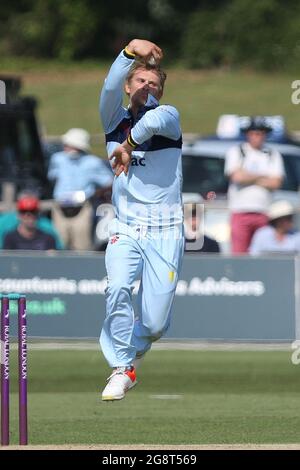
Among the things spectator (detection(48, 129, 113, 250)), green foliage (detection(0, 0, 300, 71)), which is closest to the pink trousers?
spectator (detection(48, 129, 113, 250))

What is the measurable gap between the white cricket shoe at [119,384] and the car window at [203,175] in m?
9.69

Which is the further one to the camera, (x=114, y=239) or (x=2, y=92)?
(x=2, y=92)

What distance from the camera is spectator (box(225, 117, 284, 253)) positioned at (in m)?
17.1

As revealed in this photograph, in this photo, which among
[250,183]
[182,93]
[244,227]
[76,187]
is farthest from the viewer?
[182,93]

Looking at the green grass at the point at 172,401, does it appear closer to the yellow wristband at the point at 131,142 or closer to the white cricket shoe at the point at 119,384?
the white cricket shoe at the point at 119,384

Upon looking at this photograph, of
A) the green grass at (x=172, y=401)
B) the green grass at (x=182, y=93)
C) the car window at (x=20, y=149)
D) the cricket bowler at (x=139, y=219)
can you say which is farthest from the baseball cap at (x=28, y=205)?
the green grass at (x=182, y=93)

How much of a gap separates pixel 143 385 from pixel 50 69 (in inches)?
1147

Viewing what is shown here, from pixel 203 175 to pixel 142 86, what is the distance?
1000cm

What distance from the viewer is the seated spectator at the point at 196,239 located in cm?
1648

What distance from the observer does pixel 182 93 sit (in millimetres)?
41000

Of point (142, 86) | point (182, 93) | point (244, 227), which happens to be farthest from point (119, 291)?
point (182, 93)

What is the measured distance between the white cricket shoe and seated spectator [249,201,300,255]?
6766mm

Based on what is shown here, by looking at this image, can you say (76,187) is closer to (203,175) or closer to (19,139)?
(203,175)

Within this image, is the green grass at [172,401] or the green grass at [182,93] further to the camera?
the green grass at [182,93]
